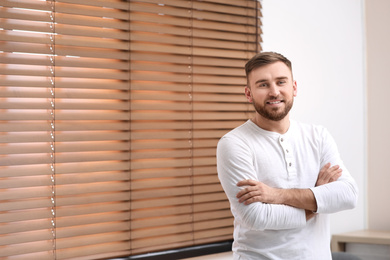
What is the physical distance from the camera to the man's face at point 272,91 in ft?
6.51

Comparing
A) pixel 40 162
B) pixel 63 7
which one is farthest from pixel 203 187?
pixel 63 7

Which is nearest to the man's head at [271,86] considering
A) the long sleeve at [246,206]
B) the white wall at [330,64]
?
the long sleeve at [246,206]

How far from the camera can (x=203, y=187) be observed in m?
2.63

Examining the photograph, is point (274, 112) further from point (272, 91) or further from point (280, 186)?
point (280, 186)

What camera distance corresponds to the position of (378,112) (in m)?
3.50

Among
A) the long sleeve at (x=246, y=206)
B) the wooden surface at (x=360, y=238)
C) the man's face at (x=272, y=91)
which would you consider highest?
the man's face at (x=272, y=91)

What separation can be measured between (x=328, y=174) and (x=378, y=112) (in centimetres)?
170

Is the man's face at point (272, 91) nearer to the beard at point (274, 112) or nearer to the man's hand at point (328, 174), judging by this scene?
the beard at point (274, 112)

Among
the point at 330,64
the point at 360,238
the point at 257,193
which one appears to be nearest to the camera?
the point at 257,193

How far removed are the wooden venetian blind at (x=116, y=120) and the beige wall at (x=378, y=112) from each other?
115 centimetres

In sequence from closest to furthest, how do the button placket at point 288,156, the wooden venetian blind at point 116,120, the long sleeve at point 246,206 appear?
the long sleeve at point 246,206 < the button placket at point 288,156 < the wooden venetian blind at point 116,120

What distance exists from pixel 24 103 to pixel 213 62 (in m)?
1.03

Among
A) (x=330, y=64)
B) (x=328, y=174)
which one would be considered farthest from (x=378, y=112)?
(x=328, y=174)

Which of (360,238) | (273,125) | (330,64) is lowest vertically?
(360,238)
